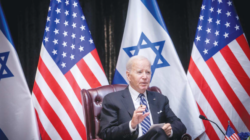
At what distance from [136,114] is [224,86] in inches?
66.4

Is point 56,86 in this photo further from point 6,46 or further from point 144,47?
point 144,47

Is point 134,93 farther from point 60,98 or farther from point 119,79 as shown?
point 60,98

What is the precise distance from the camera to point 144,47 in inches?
112

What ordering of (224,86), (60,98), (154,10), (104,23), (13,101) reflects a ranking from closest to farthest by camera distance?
(13,101) < (60,98) < (224,86) < (154,10) < (104,23)

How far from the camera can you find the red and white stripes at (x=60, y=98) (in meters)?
2.60

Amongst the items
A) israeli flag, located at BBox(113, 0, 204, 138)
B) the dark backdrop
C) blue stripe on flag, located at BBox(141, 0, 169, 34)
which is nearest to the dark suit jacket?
israeli flag, located at BBox(113, 0, 204, 138)

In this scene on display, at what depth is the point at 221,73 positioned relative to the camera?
2793 mm

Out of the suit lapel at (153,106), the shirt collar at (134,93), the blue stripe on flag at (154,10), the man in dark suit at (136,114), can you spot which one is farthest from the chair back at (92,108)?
the blue stripe on flag at (154,10)

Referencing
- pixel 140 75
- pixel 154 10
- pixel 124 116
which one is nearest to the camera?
pixel 124 116

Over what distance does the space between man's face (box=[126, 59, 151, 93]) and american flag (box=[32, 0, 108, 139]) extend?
870 millimetres

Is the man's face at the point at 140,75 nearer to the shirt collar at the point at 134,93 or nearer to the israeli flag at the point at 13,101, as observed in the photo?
the shirt collar at the point at 134,93

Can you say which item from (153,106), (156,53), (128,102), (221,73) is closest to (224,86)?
(221,73)

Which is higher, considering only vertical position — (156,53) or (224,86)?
(156,53)

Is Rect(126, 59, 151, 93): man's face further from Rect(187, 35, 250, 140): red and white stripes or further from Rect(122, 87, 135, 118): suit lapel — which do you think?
Rect(187, 35, 250, 140): red and white stripes
